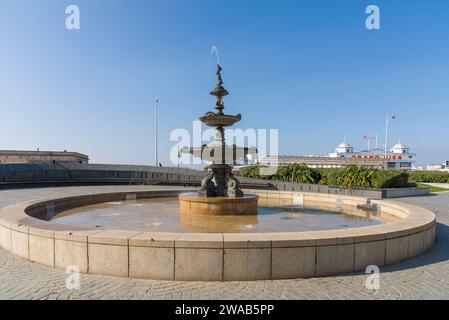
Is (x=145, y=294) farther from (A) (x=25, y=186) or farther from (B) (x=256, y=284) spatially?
(A) (x=25, y=186)

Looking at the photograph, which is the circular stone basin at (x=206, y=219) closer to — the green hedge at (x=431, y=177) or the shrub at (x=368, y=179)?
the shrub at (x=368, y=179)

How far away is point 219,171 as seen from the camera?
1216cm

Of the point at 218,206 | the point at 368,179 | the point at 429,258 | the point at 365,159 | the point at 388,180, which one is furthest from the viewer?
the point at 365,159

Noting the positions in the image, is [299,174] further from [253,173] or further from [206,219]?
[206,219]

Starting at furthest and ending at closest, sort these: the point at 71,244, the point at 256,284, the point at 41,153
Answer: the point at 41,153 → the point at 71,244 → the point at 256,284

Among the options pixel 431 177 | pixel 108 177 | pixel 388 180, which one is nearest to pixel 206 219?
pixel 388 180

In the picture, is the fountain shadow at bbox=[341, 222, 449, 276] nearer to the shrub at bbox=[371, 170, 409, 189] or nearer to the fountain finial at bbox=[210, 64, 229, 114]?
the fountain finial at bbox=[210, 64, 229, 114]

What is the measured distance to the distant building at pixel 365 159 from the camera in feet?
282

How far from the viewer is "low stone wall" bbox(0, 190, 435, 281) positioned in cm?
532

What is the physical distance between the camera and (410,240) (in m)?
6.79

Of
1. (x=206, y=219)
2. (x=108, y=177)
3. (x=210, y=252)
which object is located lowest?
(x=108, y=177)

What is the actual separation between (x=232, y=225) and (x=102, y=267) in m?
4.23

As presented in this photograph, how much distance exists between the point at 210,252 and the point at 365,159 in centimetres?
9285

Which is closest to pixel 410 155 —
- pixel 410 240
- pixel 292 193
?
pixel 292 193
